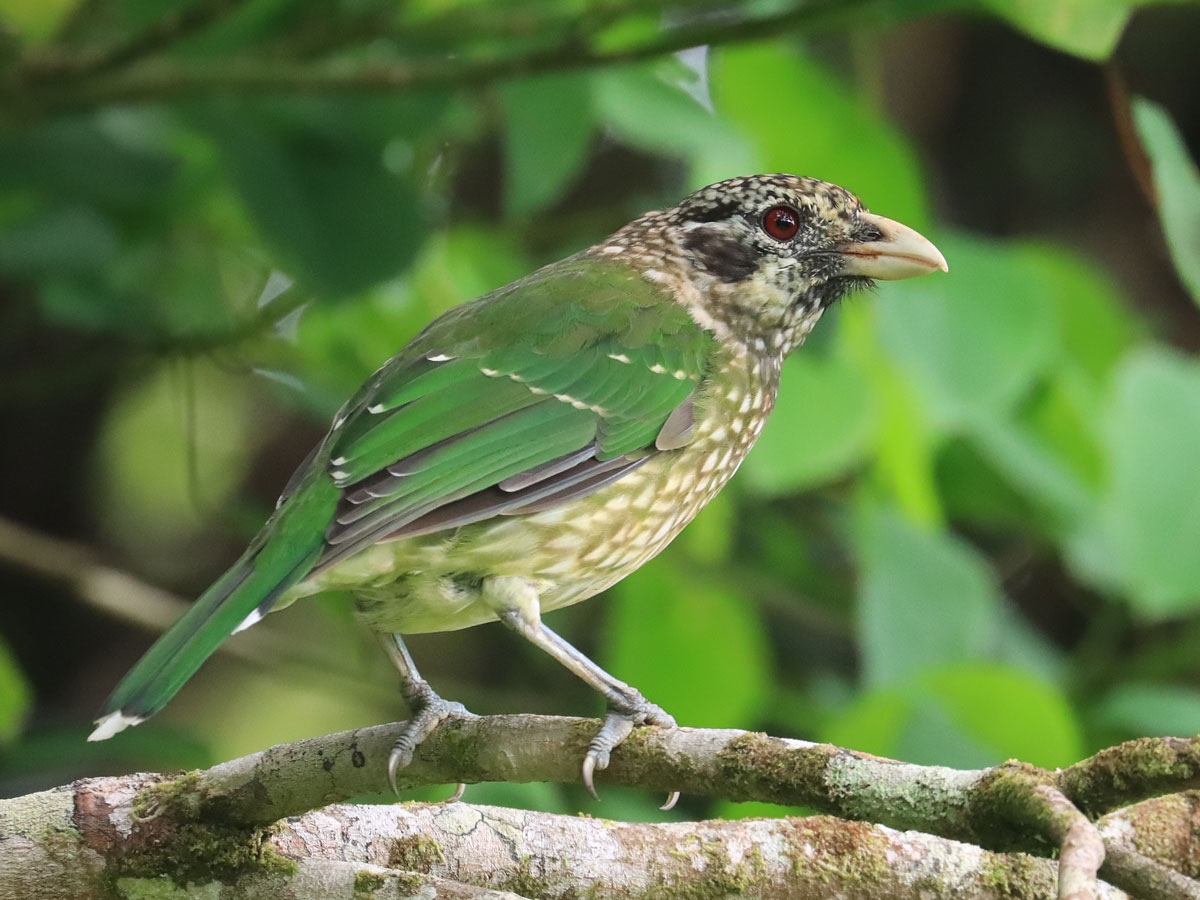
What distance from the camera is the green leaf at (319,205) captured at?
414 centimetres

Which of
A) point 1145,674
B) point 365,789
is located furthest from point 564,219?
point 365,789

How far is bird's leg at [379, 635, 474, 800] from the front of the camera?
101 inches

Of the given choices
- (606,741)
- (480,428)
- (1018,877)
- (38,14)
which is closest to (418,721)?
(606,741)

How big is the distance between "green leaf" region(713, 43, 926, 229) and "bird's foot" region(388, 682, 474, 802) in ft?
7.38

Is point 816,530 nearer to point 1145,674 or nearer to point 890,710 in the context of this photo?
point 1145,674

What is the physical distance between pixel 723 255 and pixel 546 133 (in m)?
0.66

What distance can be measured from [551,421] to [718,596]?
1567 millimetres

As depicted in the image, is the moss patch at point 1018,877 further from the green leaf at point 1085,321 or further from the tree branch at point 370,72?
the green leaf at point 1085,321

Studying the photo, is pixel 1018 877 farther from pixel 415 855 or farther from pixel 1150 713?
pixel 1150 713

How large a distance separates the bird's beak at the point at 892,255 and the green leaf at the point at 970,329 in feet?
2.53

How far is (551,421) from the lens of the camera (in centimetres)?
326

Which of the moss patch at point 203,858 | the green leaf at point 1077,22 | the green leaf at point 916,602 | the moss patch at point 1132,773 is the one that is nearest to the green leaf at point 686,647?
the green leaf at point 916,602

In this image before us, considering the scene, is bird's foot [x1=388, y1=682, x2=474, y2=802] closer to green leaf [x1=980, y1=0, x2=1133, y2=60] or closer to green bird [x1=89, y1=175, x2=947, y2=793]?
green bird [x1=89, y1=175, x2=947, y2=793]

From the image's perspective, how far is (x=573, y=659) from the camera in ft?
9.83
